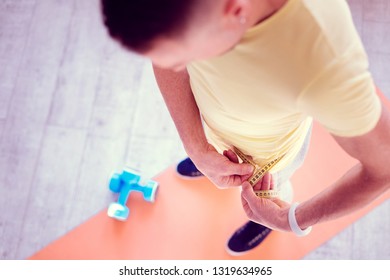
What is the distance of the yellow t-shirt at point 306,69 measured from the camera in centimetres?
62

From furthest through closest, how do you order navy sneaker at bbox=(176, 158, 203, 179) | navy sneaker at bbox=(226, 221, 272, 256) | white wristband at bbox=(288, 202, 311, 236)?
navy sneaker at bbox=(176, 158, 203, 179)
navy sneaker at bbox=(226, 221, 272, 256)
white wristband at bbox=(288, 202, 311, 236)

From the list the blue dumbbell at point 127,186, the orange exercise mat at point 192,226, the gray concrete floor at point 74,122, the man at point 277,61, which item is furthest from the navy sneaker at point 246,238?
the man at point 277,61

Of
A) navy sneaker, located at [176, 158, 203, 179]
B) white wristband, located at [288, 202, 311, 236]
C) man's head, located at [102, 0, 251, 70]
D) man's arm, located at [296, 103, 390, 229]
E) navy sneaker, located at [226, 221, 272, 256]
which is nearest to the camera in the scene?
man's head, located at [102, 0, 251, 70]

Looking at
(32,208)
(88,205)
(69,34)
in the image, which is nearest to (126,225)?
(88,205)

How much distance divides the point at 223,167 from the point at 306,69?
48 cm

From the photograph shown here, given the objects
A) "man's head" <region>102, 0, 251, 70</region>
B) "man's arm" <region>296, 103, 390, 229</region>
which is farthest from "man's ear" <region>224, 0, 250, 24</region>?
"man's arm" <region>296, 103, 390, 229</region>

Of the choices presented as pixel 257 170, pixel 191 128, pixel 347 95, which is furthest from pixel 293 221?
pixel 347 95

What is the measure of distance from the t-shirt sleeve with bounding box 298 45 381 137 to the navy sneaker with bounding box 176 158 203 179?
1326mm

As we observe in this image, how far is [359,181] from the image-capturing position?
2.75 ft

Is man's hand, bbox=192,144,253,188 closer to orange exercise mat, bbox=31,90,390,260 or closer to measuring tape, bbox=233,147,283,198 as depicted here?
measuring tape, bbox=233,147,283,198

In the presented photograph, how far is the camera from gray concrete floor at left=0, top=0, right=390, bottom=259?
1.99 metres

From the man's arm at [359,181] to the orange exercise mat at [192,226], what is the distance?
0.93 meters

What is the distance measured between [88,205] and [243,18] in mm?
1579

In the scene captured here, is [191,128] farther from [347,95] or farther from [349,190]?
[347,95]
